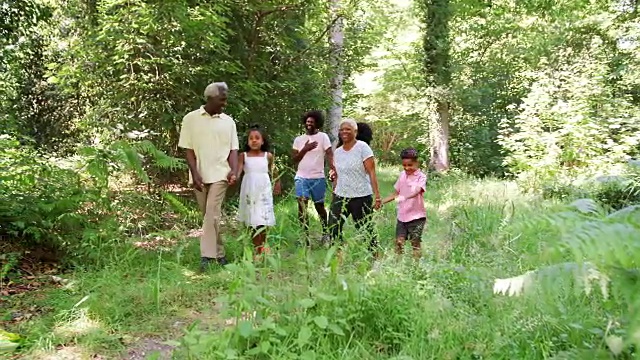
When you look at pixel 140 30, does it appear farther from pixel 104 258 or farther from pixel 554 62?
pixel 554 62

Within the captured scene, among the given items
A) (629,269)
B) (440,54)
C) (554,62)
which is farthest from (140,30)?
(554,62)

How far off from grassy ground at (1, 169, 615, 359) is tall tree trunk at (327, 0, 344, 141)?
6.21 m

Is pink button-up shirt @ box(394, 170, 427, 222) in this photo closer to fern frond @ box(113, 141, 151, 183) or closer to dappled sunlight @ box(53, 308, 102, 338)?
fern frond @ box(113, 141, 151, 183)

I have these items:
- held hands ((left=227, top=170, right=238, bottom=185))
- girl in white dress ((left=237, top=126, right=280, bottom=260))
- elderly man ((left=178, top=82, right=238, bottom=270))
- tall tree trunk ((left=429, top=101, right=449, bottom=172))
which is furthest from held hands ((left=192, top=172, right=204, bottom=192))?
tall tree trunk ((left=429, top=101, right=449, bottom=172))

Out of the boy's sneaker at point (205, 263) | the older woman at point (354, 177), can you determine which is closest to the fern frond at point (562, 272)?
the older woman at point (354, 177)

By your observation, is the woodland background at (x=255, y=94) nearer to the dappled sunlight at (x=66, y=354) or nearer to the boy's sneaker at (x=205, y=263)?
the boy's sneaker at (x=205, y=263)

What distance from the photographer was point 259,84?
26.9 feet

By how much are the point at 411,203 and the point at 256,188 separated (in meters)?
1.73

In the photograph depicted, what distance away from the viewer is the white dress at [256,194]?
5.55 meters

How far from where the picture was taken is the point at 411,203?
535 cm

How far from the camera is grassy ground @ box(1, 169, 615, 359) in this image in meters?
2.88

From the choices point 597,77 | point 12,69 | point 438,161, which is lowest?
point 438,161

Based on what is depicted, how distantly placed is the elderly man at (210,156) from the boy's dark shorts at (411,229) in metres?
1.91

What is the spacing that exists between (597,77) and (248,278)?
12.1 m
